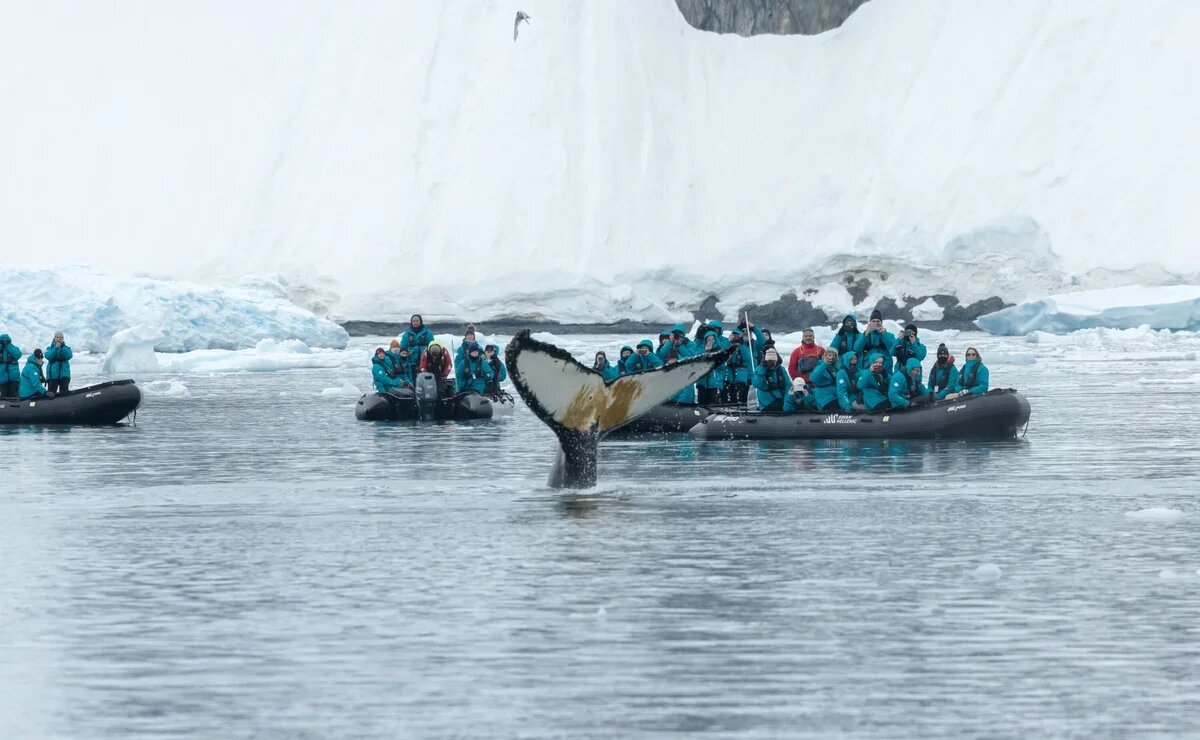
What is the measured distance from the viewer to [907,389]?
1027 inches

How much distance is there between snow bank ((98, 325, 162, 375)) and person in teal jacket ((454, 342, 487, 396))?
1754cm

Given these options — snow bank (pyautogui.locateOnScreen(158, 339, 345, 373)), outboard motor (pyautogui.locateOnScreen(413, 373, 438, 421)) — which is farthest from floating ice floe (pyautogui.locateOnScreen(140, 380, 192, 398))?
outboard motor (pyautogui.locateOnScreen(413, 373, 438, 421))

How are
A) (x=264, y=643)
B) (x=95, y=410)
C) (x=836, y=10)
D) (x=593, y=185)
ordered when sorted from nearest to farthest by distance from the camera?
(x=264, y=643), (x=95, y=410), (x=593, y=185), (x=836, y=10)

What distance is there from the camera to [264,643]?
11.2 metres

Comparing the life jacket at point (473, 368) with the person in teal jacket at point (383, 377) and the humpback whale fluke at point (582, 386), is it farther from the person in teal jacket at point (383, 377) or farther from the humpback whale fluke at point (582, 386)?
the humpback whale fluke at point (582, 386)

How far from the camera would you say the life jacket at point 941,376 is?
27344 millimetres

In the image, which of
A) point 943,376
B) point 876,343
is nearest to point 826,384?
point 876,343

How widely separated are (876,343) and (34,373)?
518 inches

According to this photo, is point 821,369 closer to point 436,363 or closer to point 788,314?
point 436,363

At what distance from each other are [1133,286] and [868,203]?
15.1m

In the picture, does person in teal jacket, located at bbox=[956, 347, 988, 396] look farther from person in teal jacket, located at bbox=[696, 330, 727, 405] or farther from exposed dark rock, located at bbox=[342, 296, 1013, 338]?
exposed dark rock, located at bbox=[342, 296, 1013, 338]

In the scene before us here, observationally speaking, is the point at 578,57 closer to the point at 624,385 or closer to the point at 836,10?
the point at 836,10

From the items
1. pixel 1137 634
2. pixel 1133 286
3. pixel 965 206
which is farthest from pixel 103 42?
pixel 1137 634

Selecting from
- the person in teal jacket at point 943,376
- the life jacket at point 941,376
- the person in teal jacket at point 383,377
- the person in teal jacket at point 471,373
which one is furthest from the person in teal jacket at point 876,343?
the person in teal jacket at point 383,377
